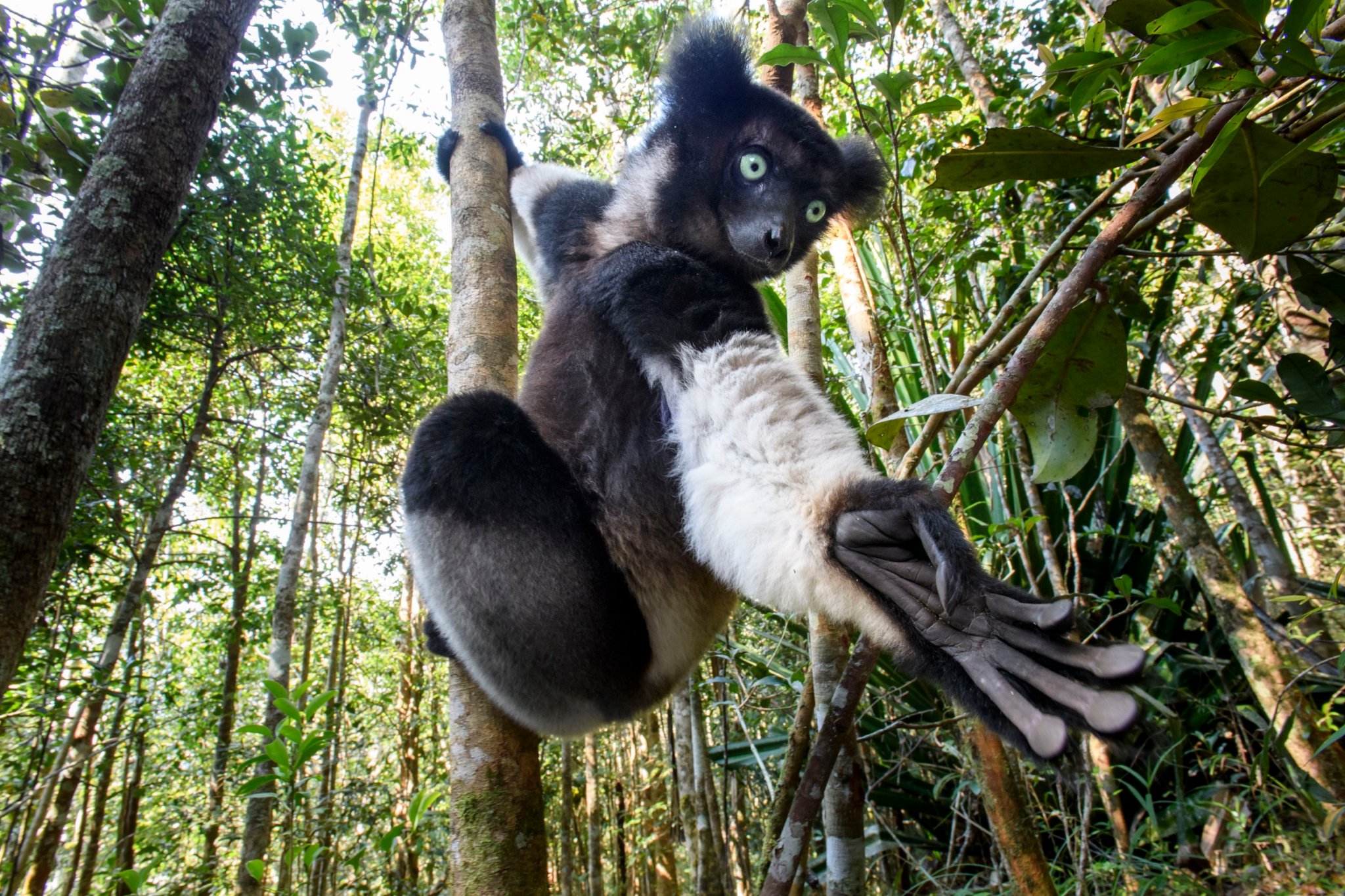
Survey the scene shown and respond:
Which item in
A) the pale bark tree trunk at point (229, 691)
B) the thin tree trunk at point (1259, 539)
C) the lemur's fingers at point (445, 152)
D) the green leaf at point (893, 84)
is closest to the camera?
the green leaf at point (893, 84)

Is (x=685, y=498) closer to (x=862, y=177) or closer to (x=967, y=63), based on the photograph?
(x=862, y=177)

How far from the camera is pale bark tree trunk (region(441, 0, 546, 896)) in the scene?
5.17 ft

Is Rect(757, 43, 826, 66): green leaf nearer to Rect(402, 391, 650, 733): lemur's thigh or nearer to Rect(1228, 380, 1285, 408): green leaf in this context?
Rect(402, 391, 650, 733): lemur's thigh

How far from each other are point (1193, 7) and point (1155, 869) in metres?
3.25

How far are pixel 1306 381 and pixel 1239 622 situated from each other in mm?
1408

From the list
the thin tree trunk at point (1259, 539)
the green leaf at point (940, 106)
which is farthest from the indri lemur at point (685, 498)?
the thin tree trunk at point (1259, 539)

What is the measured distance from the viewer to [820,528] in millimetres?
1371

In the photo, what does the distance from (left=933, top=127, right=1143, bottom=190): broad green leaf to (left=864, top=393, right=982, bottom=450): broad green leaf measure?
2.02ft

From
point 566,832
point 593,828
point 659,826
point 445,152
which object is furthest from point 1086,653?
point 659,826

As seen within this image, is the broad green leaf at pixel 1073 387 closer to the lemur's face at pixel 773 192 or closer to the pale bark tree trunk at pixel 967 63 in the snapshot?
the lemur's face at pixel 773 192

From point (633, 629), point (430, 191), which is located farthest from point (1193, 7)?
point (430, 191)

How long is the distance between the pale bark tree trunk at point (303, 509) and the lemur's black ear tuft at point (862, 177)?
3.93m

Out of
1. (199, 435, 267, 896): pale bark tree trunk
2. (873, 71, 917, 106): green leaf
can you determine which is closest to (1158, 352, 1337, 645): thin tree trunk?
(873, 71, 917, 106): green leaf

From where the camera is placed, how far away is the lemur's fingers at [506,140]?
104 inches
